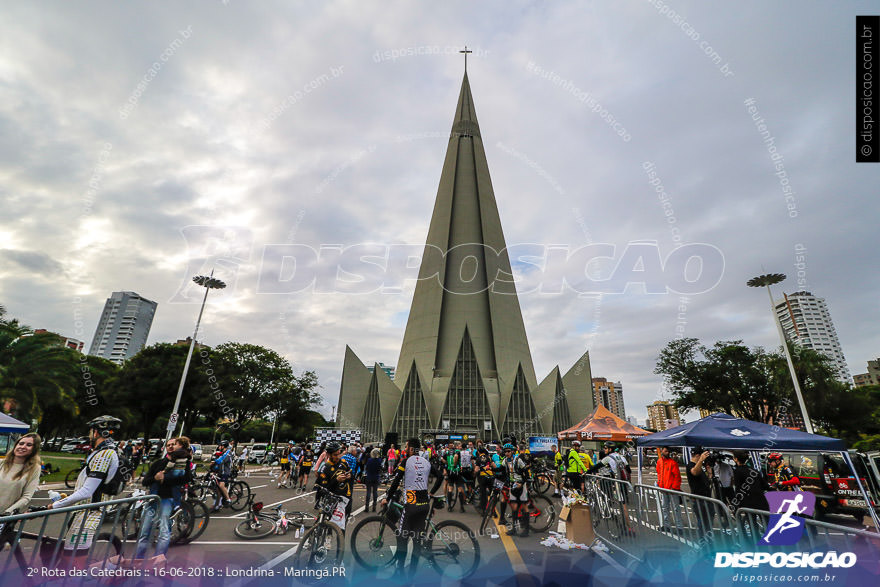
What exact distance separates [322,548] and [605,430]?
16.3m

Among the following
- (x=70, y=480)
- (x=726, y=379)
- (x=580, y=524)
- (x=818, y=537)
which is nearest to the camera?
(x=818, y=537)

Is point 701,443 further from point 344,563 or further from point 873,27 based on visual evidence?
point 873,27

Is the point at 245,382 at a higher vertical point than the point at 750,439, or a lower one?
higher

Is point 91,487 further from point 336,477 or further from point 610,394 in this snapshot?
point 610,394

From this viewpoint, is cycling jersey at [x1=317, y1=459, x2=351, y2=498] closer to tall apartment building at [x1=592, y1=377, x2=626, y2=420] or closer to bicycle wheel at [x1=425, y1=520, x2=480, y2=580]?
bicycle wheel at [x1=425, y1=520, x2=480, y2=580]

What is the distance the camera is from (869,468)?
11.4 metres

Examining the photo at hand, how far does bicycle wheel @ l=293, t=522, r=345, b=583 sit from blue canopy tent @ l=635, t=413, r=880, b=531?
716 centimetres

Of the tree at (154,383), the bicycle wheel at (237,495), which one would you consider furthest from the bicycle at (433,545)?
the tree at (154,383)

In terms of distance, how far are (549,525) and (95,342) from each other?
16604cm

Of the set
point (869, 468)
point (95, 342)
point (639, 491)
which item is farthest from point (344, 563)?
point (95, 342)

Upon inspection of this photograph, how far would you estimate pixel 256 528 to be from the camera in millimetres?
8062

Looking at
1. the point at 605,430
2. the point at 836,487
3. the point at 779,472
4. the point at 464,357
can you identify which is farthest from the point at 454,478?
the point at 464,357

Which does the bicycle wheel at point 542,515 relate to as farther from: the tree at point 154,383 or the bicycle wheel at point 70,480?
the tree at point 154,383

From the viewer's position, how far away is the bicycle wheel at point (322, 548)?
18.2 feet
